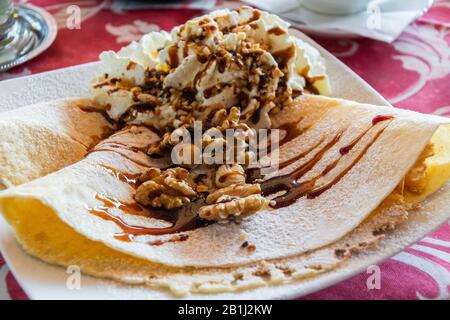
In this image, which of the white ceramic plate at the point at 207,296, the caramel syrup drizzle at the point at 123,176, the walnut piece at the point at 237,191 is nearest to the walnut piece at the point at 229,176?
the walnut piece at the point at 237,191

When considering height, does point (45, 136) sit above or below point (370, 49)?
below

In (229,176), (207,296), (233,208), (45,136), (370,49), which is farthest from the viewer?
(370,49)

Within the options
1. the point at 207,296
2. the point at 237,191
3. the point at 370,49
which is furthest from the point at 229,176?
the point at 370,49

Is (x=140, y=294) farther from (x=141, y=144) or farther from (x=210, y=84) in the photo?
(x=210, y=84)

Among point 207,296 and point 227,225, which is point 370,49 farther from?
point 207,296
